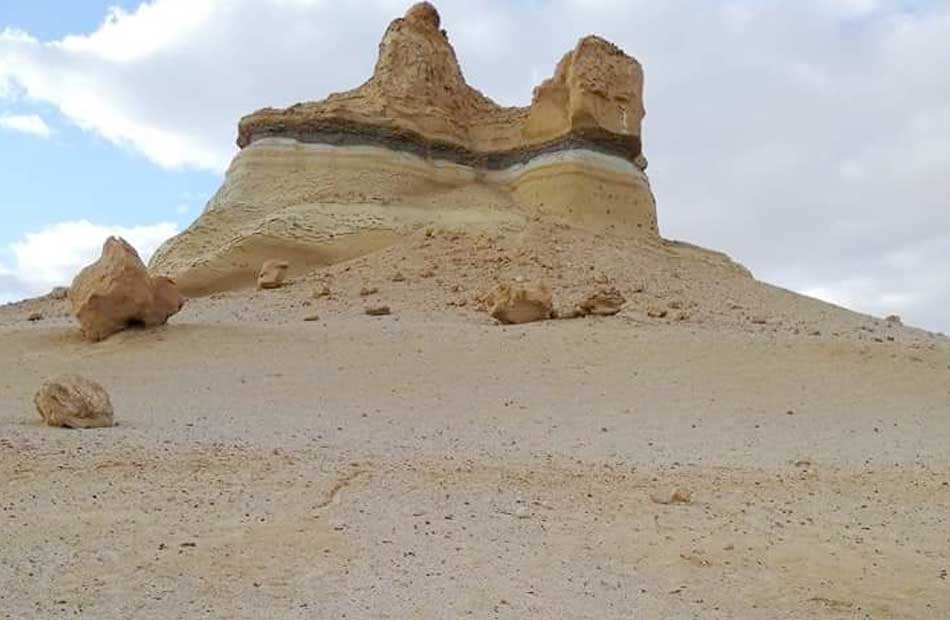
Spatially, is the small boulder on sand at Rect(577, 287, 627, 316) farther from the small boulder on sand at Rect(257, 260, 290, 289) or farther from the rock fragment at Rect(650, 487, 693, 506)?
the rock fragment at Rect(650, 487, 693, 506)

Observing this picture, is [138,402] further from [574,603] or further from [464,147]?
[464,147]

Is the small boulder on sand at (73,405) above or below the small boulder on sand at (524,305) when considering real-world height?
below

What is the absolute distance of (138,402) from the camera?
925 centimetres

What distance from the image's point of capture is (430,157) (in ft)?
71.2

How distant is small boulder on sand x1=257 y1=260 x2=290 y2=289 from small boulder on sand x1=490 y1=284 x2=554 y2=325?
5167mm

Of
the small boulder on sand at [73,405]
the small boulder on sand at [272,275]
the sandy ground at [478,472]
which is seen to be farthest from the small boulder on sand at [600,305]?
the small boulder on sand at [73,405]

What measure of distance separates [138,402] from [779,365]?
7040 mm

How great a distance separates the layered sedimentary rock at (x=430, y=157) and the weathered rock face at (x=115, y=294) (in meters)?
5.43

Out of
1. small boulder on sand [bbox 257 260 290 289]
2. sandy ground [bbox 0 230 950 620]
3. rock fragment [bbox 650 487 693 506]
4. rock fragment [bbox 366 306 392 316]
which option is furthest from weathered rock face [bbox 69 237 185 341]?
rock fragment [bbox 650 487 693 506]

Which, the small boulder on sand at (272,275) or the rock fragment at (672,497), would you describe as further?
the small boulder on sand at (272,275)

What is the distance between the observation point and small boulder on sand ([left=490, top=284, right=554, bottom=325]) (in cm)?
1362

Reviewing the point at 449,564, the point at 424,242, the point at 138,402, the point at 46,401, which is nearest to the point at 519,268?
the point at 424,242

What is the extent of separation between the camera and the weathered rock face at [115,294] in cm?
1305

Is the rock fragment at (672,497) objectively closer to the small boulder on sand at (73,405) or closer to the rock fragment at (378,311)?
the small boulder on sand at (73,405)
